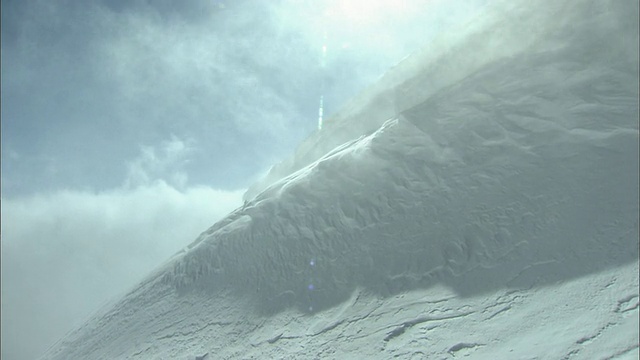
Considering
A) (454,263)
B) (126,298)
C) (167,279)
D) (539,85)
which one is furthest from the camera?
(126,298)

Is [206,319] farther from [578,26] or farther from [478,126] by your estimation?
[578,26]

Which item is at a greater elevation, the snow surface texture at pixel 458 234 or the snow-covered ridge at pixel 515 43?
the snow-covered ridge at pixel 515 43

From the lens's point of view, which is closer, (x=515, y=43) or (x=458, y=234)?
(x=458, y=234)

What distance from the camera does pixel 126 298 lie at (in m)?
30.8

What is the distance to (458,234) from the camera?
19.7 metres

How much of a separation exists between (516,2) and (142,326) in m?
31.8

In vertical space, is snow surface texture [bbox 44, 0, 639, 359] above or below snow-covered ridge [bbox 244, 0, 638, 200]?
below

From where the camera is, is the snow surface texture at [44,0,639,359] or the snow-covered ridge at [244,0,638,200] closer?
→ the snow surface texture at [44,0,639,359]

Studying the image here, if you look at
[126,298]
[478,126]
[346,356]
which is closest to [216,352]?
[346,356]

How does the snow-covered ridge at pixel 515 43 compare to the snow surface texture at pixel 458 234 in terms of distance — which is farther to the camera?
the snow-covered ridge at pixel 515 43

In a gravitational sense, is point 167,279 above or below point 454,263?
above

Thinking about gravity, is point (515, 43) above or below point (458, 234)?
above

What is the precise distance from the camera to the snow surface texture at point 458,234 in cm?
1454

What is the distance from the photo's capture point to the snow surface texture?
14.5 meters
